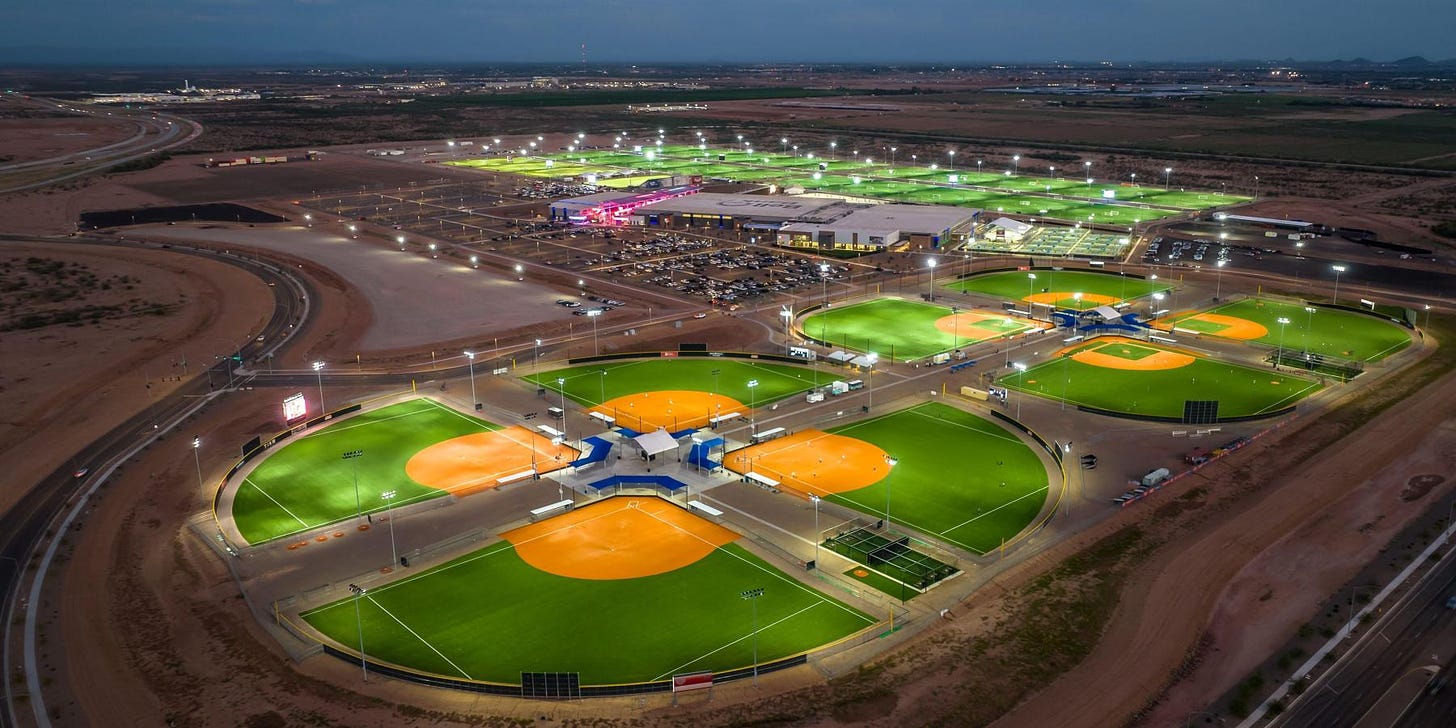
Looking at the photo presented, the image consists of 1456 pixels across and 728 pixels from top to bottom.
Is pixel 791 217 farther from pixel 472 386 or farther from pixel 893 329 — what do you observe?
pixel 472 386

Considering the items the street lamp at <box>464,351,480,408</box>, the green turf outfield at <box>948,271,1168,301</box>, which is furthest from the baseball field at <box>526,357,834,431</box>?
the green turf outfield at <box>948,271,1168,301</box>

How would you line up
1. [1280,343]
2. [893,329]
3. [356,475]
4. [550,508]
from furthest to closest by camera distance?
[893,329] < [1280,343] < [356,475] < [550,508]

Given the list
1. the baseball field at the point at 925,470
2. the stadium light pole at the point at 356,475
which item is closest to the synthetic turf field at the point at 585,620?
the stadium light pole at the point at 356,475

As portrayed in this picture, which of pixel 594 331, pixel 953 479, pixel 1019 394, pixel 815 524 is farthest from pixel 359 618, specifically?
A: pixel 594 331

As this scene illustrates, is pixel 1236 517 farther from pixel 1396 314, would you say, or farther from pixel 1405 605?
pixel 1396 314

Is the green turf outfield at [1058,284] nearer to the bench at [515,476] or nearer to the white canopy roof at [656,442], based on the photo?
the white canopy roof at [656,442]

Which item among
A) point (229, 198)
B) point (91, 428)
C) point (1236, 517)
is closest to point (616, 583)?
point (1236, 517)
